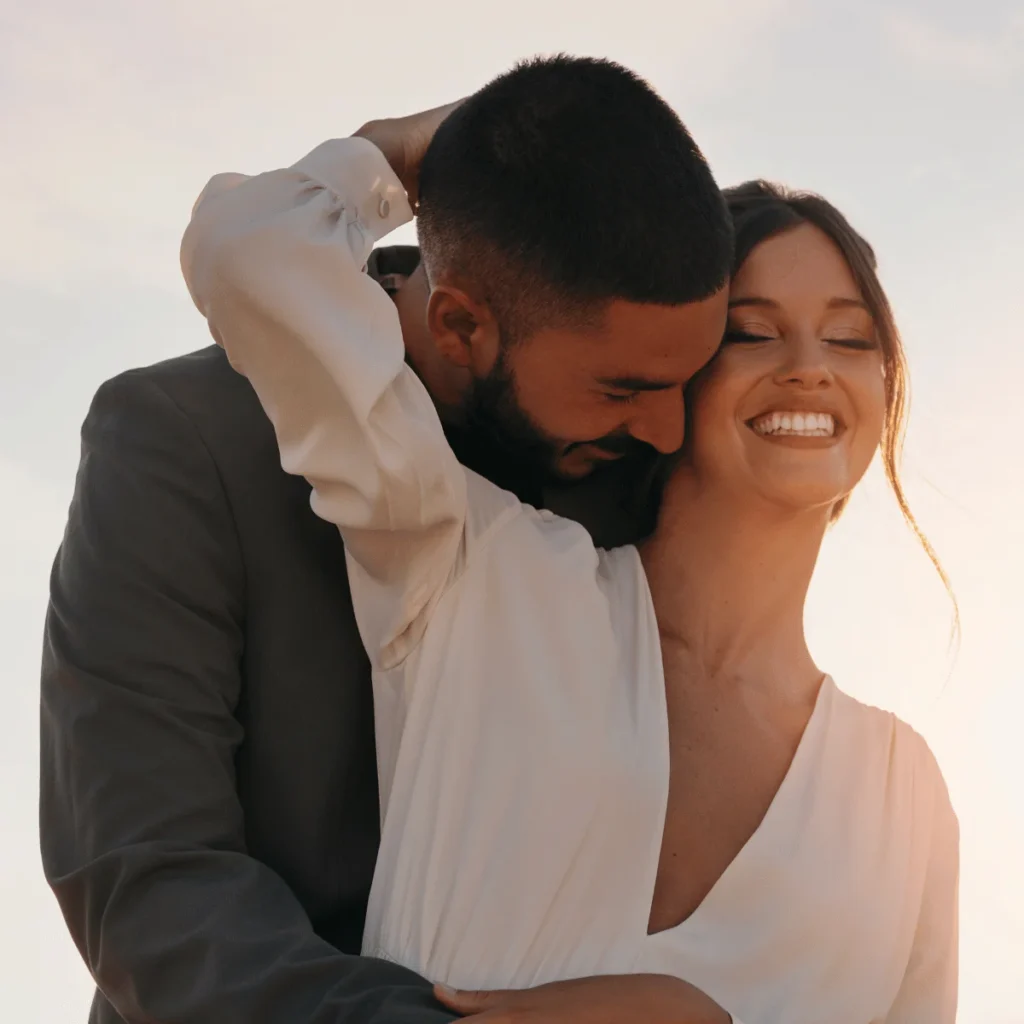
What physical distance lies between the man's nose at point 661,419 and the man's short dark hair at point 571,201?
15cm

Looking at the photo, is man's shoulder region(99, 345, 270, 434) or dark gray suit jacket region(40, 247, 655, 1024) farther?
man's shoulder region(99, 345, 270, 434)

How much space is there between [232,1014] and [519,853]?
41 cm

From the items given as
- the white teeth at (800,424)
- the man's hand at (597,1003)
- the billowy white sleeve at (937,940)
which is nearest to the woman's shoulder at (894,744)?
the billowy white sleeve at (937,940)

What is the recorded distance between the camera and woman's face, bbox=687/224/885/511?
2.59 meters

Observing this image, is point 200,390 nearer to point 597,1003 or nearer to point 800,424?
point 800,424

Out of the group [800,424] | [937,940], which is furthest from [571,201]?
[937,940]

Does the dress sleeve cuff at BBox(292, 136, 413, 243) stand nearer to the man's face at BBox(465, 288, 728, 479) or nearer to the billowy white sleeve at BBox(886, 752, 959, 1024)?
the man's face at BBox(465, 288, 728, 479)

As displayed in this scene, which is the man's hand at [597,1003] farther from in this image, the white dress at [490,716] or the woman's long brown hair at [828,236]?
the woman's long brown hair at [828,236]

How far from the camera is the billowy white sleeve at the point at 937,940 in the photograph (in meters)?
2.58

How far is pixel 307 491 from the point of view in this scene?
252cm

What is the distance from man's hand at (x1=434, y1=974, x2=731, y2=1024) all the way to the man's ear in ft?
2.89

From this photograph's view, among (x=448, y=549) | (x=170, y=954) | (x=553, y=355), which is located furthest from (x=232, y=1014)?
(x=553, y=355)

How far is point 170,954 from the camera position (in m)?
2.21

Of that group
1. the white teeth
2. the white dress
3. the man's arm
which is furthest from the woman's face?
the man's arm
